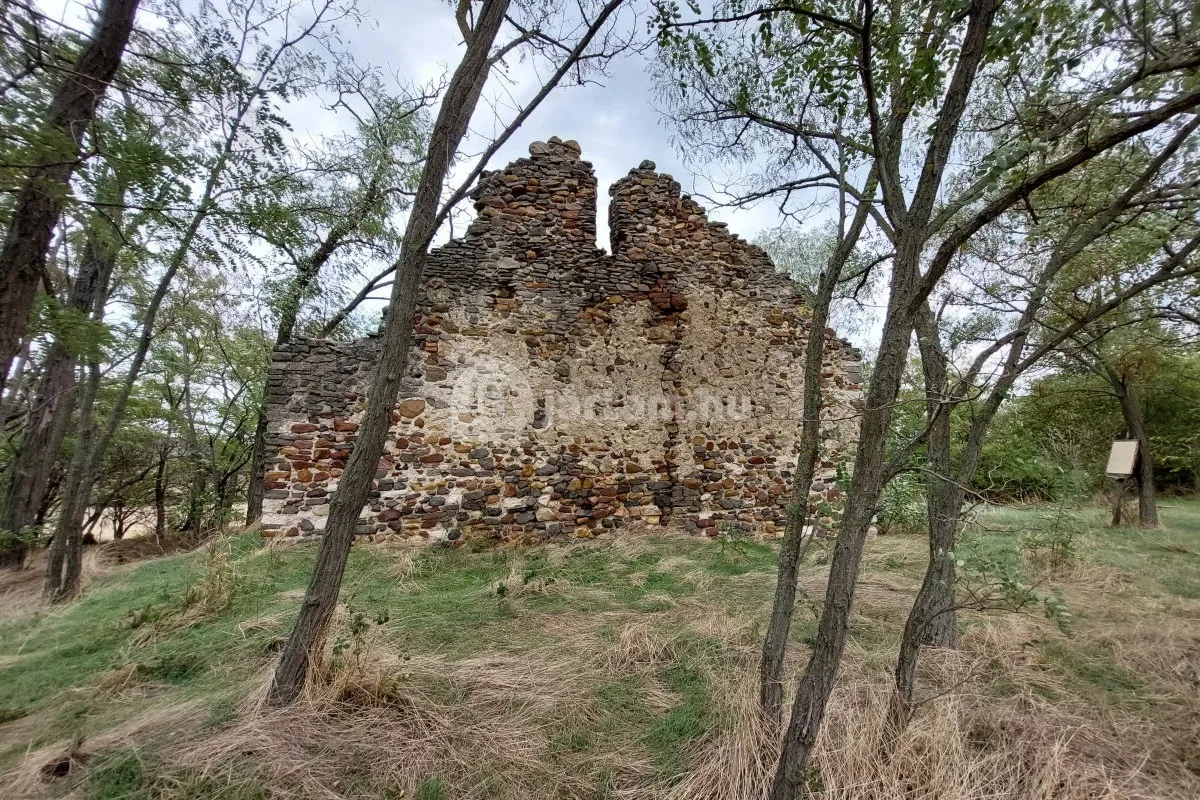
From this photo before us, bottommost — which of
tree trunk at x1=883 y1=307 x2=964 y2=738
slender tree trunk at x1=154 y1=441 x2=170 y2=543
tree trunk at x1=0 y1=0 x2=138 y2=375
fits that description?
slender tree trunk at x1=154 y1=441 x2=170 y2=543

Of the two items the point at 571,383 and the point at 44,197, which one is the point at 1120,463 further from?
the point at 44,197

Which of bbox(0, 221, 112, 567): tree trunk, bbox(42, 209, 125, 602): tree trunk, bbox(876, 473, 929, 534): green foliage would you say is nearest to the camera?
bbox(876, 473, 929, 534): green foliage

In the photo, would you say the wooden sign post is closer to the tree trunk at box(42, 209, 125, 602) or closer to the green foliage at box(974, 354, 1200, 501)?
the green foliage at box(974, 354, 1200, 501)

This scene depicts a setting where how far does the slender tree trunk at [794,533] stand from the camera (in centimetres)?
267

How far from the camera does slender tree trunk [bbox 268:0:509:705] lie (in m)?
2.67

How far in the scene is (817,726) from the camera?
6.50ft

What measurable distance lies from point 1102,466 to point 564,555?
1371cm

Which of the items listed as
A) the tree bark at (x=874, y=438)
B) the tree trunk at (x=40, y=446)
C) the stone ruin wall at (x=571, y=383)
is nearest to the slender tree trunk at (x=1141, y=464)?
the stone ruin wall at (x=571, y=383)

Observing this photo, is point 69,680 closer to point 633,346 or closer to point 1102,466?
point 633,346

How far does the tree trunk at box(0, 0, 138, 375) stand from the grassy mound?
2.05 meters

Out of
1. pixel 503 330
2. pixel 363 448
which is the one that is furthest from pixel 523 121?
pixel 503 330

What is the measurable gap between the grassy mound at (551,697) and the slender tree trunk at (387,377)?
18 cm

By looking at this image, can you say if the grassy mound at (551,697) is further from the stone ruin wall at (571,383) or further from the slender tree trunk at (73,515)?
the stone ruin wall at (571,383)

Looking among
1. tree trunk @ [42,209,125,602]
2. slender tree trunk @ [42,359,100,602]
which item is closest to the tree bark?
tree trunk @ [42,209,125,602]
